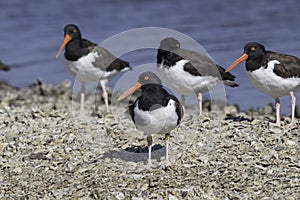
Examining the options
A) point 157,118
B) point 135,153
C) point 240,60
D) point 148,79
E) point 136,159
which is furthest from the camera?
point 240,60

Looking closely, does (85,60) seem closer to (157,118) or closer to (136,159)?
(136,159)

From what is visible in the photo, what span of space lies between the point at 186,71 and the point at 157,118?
213 cm

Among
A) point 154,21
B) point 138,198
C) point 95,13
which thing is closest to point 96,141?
point 138,198

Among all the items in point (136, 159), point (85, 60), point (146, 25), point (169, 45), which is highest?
point (169, 45)

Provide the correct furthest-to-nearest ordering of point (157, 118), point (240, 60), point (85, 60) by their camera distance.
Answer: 1. point (85, 60)
2. point (240, 60)
3. point (157, 118)

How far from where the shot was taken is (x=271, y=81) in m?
7.59

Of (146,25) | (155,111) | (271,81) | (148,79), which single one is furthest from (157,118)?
(146,25)

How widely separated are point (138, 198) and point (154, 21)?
11.6 m

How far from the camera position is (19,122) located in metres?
8.31

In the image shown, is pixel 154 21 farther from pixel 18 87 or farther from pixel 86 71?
pixel 86 71

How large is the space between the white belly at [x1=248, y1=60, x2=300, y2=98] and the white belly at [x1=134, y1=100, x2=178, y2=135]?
5.57 ft

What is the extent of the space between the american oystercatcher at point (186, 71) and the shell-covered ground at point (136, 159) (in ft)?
1.54

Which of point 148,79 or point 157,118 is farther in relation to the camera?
point 148,79

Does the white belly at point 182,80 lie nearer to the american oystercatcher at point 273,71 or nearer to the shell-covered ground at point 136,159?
the shell-covered ground at point 136,159
